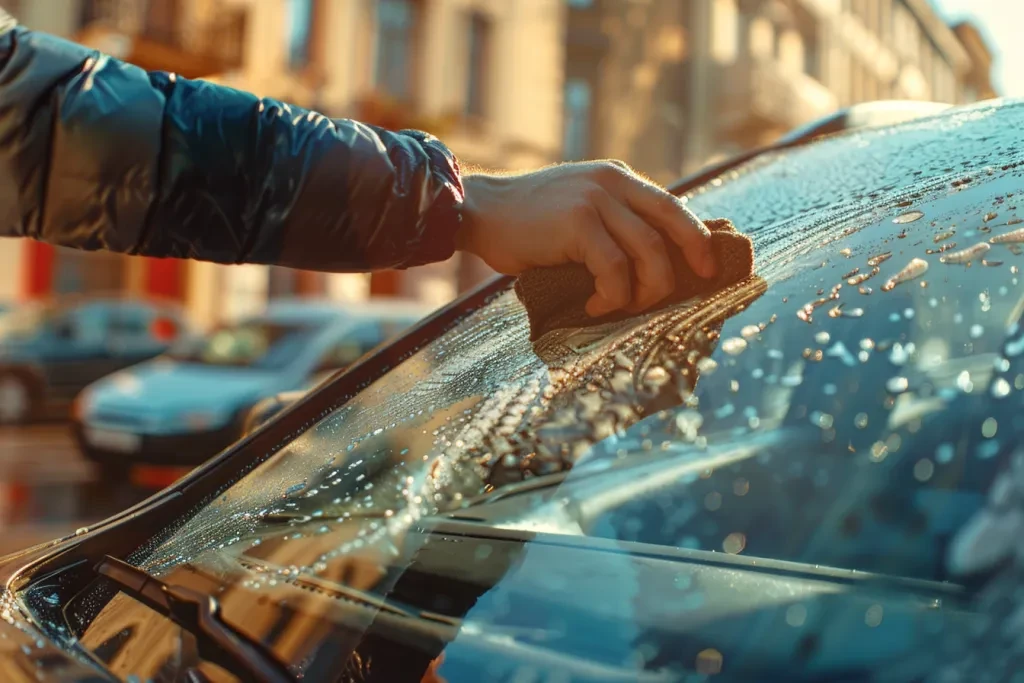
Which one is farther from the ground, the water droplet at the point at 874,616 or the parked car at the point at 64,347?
the water droplet at the point at 874,616

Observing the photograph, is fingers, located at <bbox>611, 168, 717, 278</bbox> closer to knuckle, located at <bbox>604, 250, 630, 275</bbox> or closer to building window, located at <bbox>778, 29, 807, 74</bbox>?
knuckle, located at <bbox>604, 250, 630, 275</bbox>

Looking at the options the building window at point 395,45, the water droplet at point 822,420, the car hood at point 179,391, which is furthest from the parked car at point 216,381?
the building window at point 395,45

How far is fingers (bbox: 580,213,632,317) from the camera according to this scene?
110 cm

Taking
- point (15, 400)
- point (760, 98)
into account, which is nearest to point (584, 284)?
point (15, 400)

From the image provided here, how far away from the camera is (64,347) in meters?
10.9

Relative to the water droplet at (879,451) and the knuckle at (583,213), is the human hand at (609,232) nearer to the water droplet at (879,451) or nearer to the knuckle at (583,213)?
the knuckle at (583,213)

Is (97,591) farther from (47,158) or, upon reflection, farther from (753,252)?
(753,252)

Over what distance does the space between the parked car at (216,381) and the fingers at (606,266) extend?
5.90 m

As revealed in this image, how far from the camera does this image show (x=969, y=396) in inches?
34.4

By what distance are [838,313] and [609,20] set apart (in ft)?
71.3

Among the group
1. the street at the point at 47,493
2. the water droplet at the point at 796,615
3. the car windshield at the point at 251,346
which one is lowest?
the street at the point at 47,493

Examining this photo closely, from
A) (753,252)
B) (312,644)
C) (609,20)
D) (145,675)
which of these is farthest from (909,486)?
(609,20)

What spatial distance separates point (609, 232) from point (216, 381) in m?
6.53

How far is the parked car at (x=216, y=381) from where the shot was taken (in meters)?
6.91
